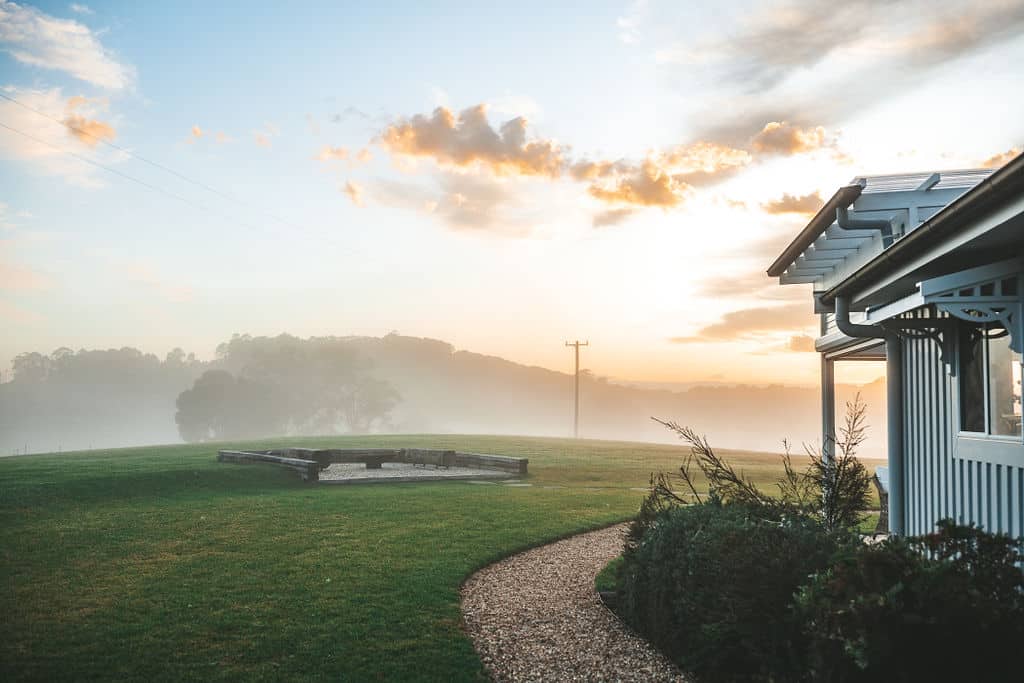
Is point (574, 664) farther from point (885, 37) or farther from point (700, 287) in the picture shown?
point (700, 287)

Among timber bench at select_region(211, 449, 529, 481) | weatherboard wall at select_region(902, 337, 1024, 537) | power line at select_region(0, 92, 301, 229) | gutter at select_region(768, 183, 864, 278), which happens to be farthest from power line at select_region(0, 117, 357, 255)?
weatherboard wall at select_region(902, 337, 1024, 537)

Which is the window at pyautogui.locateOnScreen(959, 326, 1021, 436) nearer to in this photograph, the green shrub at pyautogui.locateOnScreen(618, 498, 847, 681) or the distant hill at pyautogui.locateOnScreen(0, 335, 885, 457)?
the green shrub at pyautogui.locateOnScreen(618, 498, 847, 681)

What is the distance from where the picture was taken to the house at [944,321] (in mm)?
5414

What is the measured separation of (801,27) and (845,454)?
26.5 feet

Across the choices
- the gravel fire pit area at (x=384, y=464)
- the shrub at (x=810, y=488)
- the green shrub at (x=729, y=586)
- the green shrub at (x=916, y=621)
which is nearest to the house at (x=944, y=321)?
the shrub at (x=810, y=488)

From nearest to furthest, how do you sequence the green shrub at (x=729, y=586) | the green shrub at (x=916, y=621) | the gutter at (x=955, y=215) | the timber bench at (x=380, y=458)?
1. the green shrub at (x=916, y=621)
2. the gutter at (x=955, y=215)
3. the green shrub at (x=729, y=586)
4. the timber bench at (x=380, y=458)

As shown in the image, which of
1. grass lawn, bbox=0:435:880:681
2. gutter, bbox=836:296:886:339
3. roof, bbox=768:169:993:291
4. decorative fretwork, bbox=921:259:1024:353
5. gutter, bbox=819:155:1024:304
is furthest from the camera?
gutter, bbox=836:296:886:339

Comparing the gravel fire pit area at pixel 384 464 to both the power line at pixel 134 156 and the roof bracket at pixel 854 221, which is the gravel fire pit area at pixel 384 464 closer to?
the power line at pixel 134 156

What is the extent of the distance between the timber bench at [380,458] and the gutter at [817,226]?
1129cm

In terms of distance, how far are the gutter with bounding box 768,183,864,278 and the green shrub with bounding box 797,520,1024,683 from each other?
218 inches

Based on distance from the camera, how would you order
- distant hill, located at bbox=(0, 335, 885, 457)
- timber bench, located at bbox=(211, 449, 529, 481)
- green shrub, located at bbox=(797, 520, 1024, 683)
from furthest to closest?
distant hill, located at bbox=(0, 335, 885, 457), timber bench, located at bbox=(211, 449, 529, 481), green shrub, located at bbox=(797, 520, 1024, 683)

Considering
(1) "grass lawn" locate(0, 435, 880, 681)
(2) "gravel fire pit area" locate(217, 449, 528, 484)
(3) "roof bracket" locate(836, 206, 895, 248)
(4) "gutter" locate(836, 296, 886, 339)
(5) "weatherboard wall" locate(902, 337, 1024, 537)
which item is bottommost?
(1) "grass lawn" locate(0, 435, 880, 681)

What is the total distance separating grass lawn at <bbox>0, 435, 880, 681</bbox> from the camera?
6.15m

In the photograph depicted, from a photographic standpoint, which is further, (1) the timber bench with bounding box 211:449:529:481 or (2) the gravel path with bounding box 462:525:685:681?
(1) the timber bench with bounding box 211:449:529:481
